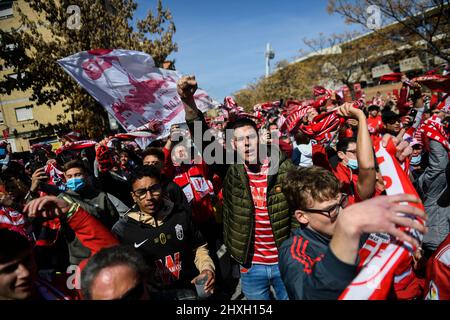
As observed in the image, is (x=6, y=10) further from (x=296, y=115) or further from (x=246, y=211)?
(x=246, y=211)

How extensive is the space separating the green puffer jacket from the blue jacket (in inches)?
29.9

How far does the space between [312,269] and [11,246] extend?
147cm

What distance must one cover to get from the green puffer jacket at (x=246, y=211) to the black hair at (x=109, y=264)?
1153 millimetres

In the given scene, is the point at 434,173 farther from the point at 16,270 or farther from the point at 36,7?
the point at 36,7

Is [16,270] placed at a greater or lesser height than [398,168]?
lesser

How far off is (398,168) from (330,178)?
1.45 feet

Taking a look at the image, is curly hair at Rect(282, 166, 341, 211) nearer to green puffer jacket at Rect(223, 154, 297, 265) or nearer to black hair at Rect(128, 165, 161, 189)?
green puffer jacket at Rect(223, 154, 297, 265)

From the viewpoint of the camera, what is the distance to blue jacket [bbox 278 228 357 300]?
1.13 meters

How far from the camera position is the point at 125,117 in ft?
16.3

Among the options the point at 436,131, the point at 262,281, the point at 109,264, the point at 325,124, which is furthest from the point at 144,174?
the point at 436,131

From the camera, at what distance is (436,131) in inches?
128

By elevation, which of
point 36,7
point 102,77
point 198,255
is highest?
point 36,7

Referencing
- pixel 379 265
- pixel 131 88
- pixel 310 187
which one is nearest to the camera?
pixel 379 265

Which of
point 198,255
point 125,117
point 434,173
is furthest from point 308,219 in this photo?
point 125,117
